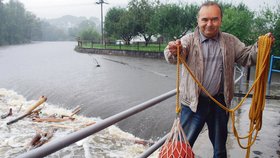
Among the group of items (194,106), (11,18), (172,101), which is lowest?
(172,101)

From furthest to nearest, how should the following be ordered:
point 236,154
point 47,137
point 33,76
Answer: point 33,76
point 47,137
point 236,154

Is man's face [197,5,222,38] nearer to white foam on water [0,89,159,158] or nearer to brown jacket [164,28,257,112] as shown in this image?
brown jacket [164,28,257,112]

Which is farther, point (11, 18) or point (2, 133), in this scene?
point (11, 18)

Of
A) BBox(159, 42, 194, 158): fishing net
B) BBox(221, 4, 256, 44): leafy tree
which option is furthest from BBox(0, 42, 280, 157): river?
BBox(221, 4, 256, 44): leafy tree

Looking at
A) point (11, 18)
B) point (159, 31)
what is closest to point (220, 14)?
point (159, 31)

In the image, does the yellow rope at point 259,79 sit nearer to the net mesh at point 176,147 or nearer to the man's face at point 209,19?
the net mesh at point 176,147

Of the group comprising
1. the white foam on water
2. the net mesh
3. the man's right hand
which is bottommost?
the white foam on water

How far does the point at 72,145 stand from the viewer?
830cm

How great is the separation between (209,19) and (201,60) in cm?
32

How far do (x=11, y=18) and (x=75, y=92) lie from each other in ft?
286

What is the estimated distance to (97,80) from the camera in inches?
682

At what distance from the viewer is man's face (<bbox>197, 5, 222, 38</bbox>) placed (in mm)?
2064

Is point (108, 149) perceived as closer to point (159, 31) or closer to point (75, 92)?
point (75, 92)

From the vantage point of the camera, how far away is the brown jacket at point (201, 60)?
7.04ft
